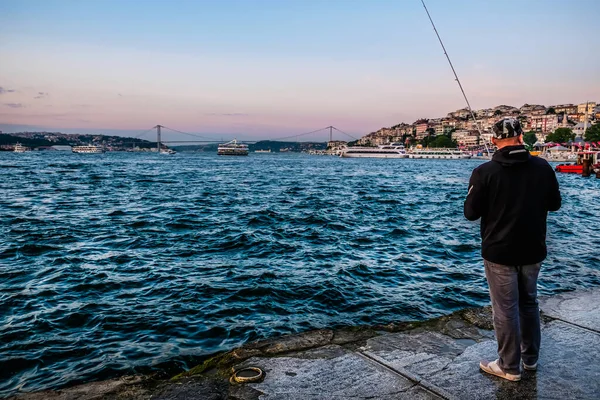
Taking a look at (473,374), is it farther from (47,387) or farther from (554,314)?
(47,387)

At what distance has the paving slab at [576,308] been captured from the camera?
14.5 feet

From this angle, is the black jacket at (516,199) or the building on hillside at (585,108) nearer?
the black jacket at (516,199)

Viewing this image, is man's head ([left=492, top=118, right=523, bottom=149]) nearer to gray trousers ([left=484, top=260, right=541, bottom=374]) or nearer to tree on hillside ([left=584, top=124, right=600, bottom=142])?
gray trousers ([left=484, top=260, right=541, bottom=374])

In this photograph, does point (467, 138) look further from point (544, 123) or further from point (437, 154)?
point (437, 154)

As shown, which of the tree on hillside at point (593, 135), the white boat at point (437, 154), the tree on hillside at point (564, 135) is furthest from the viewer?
the white boat at point (437, 154)

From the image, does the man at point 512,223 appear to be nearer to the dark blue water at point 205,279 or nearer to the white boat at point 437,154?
the dark blue water at point 205,279

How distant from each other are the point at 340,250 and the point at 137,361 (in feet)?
21.1

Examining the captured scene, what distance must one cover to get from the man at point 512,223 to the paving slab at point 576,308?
1.60 m

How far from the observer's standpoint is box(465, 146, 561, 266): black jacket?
9.93ft

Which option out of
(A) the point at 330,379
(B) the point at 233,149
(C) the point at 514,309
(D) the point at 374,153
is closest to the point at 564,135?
(D) the point at 374,153

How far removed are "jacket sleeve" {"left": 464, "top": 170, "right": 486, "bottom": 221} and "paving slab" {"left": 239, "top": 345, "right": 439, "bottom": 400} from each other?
4.37 ft

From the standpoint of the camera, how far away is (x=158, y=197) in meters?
22.9

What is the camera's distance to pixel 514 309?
3.17 meters

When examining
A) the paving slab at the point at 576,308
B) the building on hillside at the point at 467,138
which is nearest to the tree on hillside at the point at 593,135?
the building on hillside at the point at 467,138
